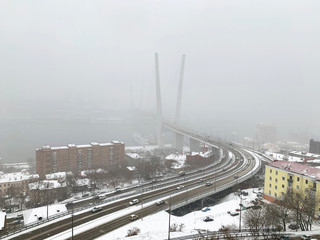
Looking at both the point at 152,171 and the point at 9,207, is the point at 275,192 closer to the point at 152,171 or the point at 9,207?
the point at 152,171

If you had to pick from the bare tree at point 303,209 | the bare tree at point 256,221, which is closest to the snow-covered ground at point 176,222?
the bare tree at point 256,221

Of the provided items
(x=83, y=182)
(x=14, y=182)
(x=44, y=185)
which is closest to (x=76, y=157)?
(x=14, y=182)

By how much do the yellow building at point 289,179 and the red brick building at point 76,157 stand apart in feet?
56.6

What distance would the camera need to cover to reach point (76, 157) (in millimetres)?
27797

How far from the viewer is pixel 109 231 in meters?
8.69

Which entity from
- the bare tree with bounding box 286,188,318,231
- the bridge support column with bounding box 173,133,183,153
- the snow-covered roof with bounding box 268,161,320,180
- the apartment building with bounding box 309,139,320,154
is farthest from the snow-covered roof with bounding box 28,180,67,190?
the apartment building with bounding box 309,139,320,154

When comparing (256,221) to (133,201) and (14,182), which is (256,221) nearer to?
(133,201)

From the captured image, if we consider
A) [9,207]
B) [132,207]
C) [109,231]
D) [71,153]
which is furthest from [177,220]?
[71,153]

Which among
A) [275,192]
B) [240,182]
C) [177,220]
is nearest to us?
[177,220]

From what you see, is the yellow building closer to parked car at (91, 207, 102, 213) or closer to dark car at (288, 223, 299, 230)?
dark car at (288, 223, 299, 230)

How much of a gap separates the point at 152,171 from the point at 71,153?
444 inches

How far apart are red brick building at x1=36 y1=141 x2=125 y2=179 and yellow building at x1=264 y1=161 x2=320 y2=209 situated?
56.6 ft

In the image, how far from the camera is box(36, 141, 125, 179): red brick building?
2536 centimetres

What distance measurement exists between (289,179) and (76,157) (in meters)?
23.0
